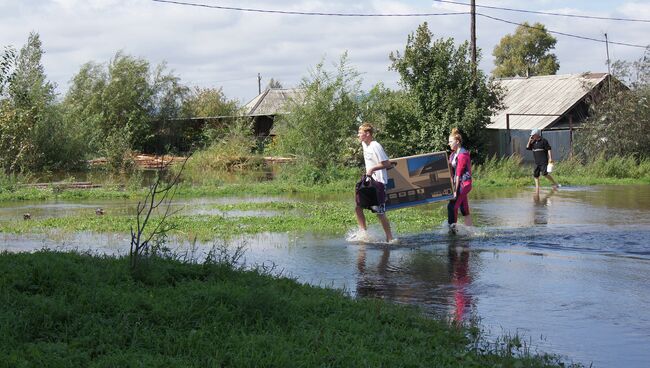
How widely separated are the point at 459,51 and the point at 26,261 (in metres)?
23.5

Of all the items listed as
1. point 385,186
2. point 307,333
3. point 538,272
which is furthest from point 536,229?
point 307,333

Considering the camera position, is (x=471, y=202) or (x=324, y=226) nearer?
(x=324, y=226)

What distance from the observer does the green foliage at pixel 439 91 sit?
29.0 meters

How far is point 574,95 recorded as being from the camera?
1630 inches

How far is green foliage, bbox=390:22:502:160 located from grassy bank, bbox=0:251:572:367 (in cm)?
2150

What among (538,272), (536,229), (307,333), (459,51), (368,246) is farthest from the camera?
(459,51)

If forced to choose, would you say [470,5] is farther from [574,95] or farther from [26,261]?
[26,261]

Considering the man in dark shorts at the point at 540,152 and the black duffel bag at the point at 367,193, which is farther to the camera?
the man in dark shorts at the point at 540,152

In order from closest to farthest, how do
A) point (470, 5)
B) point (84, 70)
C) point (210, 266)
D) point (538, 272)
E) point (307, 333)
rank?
point (307, 333), point (210, 266), point (538, 272), point (470, 5), point (84, 70)

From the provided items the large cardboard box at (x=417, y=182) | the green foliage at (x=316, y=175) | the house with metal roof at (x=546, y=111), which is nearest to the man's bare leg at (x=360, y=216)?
the large cardboard box at (x=417, y=182)

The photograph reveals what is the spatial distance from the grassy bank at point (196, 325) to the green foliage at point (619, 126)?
81.9ft

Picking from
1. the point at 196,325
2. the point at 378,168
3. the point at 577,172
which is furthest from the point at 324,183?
the point at 196,325

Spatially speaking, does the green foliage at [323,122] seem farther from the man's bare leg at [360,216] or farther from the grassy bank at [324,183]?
the man's bare leg at [360,216]

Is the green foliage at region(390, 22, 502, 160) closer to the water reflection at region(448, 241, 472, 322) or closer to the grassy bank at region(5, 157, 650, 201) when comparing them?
the grassy bank at region(5, 157, 650, 201)
